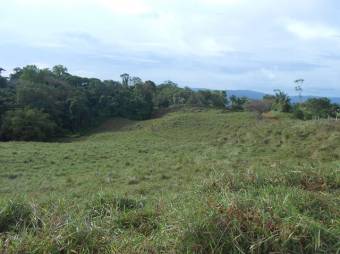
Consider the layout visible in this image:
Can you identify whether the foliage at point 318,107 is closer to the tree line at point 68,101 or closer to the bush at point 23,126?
the tree line at point 68,101

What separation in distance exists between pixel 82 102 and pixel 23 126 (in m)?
10.7

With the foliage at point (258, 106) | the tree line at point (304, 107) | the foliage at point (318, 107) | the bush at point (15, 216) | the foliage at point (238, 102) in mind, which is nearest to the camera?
the bush at point (15, 216)

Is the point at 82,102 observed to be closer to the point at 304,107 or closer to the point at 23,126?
the point at 23,126

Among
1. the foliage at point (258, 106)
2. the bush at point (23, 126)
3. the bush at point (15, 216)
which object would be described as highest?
the bush at point (15, 216)

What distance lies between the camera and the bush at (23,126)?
4312 centimetres

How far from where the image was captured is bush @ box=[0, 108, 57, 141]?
43125 mm

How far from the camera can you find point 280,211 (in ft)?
12.1

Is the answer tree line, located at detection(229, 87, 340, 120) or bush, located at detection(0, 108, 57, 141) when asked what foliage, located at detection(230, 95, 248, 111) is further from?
bush, located at detection(0, 108, 57, 141)

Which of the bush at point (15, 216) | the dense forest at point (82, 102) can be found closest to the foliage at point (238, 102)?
the dense forest at point (82, 102)

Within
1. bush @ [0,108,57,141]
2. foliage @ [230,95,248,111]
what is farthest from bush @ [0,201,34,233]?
foliage @ [230,95,248,111]

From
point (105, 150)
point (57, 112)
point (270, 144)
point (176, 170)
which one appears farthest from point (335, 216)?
point (57, 112)

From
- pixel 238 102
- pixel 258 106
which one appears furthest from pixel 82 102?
pixel 258 106

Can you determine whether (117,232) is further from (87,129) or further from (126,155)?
(87,129)

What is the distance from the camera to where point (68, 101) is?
5238 centimetres
